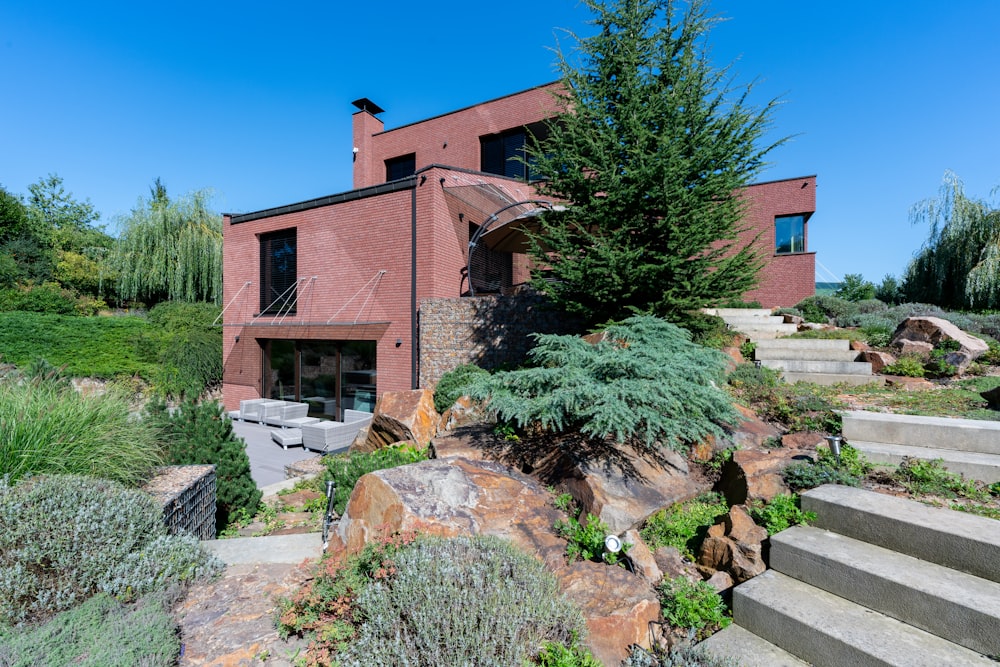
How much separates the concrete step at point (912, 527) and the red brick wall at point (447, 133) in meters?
13.9

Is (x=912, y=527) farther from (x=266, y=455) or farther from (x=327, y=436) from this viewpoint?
(x=266, y=455)

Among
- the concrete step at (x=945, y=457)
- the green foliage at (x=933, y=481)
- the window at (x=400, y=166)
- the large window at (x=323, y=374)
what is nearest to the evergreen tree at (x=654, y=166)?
the concrete step at (x=945, y=457)

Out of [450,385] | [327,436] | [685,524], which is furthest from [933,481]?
[327,436]

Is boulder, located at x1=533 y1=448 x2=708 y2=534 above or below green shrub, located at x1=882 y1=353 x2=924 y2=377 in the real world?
below

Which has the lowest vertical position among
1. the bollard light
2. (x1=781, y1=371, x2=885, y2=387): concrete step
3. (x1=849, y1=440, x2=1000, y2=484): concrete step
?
(x1=849, y1=440, x2=1000, y2=484): concrete step

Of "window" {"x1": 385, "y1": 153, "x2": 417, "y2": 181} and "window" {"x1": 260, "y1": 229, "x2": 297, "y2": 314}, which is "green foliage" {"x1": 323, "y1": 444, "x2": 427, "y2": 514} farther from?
"window" {"x1": 385, "y1": 153, "x2": 417, "y2": 181}

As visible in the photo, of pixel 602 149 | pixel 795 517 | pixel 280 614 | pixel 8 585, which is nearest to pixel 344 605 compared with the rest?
pixel 280 614

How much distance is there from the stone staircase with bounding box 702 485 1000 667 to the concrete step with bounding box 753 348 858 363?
536cm

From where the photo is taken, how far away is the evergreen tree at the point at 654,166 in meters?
6.62

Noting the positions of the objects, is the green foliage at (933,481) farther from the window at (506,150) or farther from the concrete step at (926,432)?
the window at (506,150)

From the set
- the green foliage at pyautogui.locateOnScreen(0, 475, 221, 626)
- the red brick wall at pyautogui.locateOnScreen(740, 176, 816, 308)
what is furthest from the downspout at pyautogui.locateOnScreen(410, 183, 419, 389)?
the red brick wall at pyautogui.locateOnScreen(740, 176, 816, 308)

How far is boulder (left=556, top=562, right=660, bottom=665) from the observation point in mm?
2602

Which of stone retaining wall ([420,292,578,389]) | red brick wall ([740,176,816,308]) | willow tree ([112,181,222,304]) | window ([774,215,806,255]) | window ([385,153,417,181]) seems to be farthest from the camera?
window ([385,153,417,181])

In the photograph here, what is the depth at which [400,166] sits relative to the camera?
19.1 m
